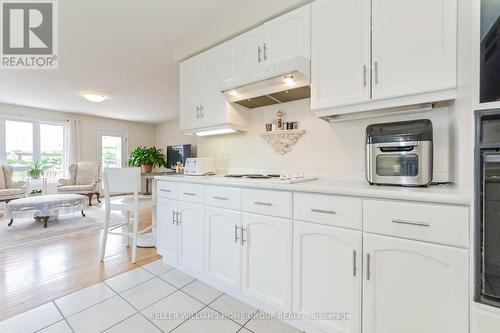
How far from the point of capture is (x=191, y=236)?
6.54ft

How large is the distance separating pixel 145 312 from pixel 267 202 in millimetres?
1170

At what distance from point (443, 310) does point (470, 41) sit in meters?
1.15

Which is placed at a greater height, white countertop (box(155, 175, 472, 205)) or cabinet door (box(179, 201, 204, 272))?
white countertop (box(155, 175, 472, 205))

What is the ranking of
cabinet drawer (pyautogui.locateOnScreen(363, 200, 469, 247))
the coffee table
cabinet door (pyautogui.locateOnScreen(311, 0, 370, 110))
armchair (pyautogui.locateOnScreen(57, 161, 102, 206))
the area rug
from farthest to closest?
armchair (pyautogui.locateOnScreen(57, 161, 102, 206)), the coffee table, the area rug, cabinet door (pyautogui.locateOnScreen(311, 0, 370, 110)), cabinet drawer (pyautogui.locateOnScreen(363, 200, 469, 247))

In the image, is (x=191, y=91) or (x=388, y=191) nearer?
(x=388, y=191)

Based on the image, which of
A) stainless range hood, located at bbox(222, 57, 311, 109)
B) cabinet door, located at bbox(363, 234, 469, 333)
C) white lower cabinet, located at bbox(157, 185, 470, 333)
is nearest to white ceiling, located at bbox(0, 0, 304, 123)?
stainless range hood, located at bbox(222, 57, 311, 109)

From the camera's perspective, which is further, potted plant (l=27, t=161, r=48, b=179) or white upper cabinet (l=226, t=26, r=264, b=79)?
potted plant (l=27, t=161, r=48, b=179)

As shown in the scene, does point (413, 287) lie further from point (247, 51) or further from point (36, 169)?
point (36, 169)

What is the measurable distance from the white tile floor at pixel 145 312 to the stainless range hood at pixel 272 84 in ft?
5.55

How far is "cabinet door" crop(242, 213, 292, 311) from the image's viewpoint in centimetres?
142

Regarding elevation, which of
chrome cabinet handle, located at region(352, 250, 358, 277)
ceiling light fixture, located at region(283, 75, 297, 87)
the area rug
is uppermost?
ceiling light fixture, located at region(283, 75, 297, 87)

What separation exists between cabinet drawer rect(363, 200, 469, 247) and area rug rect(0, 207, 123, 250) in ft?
12.8

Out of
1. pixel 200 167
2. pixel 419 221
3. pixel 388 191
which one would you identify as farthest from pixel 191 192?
pixel 419 221

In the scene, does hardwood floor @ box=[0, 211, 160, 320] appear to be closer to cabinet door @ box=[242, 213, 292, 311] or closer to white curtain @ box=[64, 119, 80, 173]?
cabinet door @ box=[242, 213, 292, 311]
